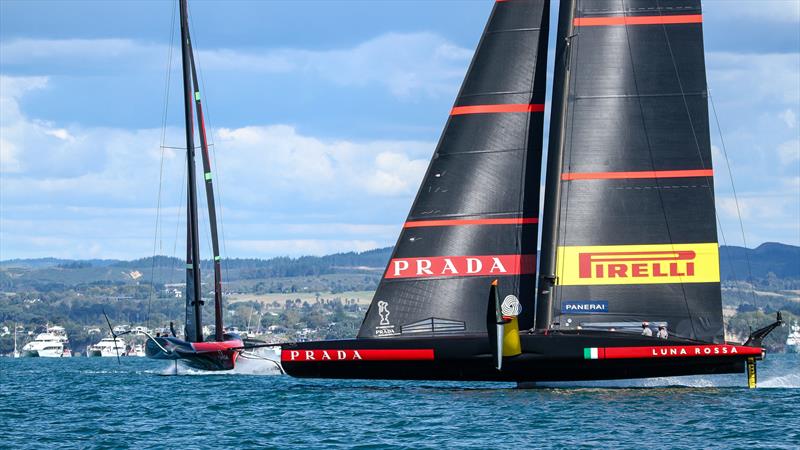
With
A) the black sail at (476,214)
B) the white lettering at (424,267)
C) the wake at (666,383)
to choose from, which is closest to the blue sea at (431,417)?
the wake at (666,383)

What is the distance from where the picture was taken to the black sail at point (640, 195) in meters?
35.7

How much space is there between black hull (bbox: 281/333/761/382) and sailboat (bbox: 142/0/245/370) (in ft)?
74.9

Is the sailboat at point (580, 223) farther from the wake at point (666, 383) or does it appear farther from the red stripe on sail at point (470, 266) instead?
the wake at point (666, 383)

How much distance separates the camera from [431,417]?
31.6 metres

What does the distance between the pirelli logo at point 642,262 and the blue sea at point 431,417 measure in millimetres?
2717

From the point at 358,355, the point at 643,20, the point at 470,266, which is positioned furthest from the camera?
the point at 470,266

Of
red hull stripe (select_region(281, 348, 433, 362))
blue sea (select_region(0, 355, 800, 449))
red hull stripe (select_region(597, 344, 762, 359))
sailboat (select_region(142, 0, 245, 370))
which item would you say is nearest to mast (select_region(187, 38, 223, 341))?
sailboat (select_region(142, 0, 245, 370))

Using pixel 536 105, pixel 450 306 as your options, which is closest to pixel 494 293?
pixel 450 306

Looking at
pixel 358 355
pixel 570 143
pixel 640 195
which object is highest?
pixel 570 143

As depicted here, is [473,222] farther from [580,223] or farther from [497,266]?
[580,223]

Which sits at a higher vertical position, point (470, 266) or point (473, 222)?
point (473, 222)

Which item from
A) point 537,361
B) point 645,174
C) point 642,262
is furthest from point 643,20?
point 537,361

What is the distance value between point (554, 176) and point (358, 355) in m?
6.84

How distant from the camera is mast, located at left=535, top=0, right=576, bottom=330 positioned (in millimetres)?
35906
